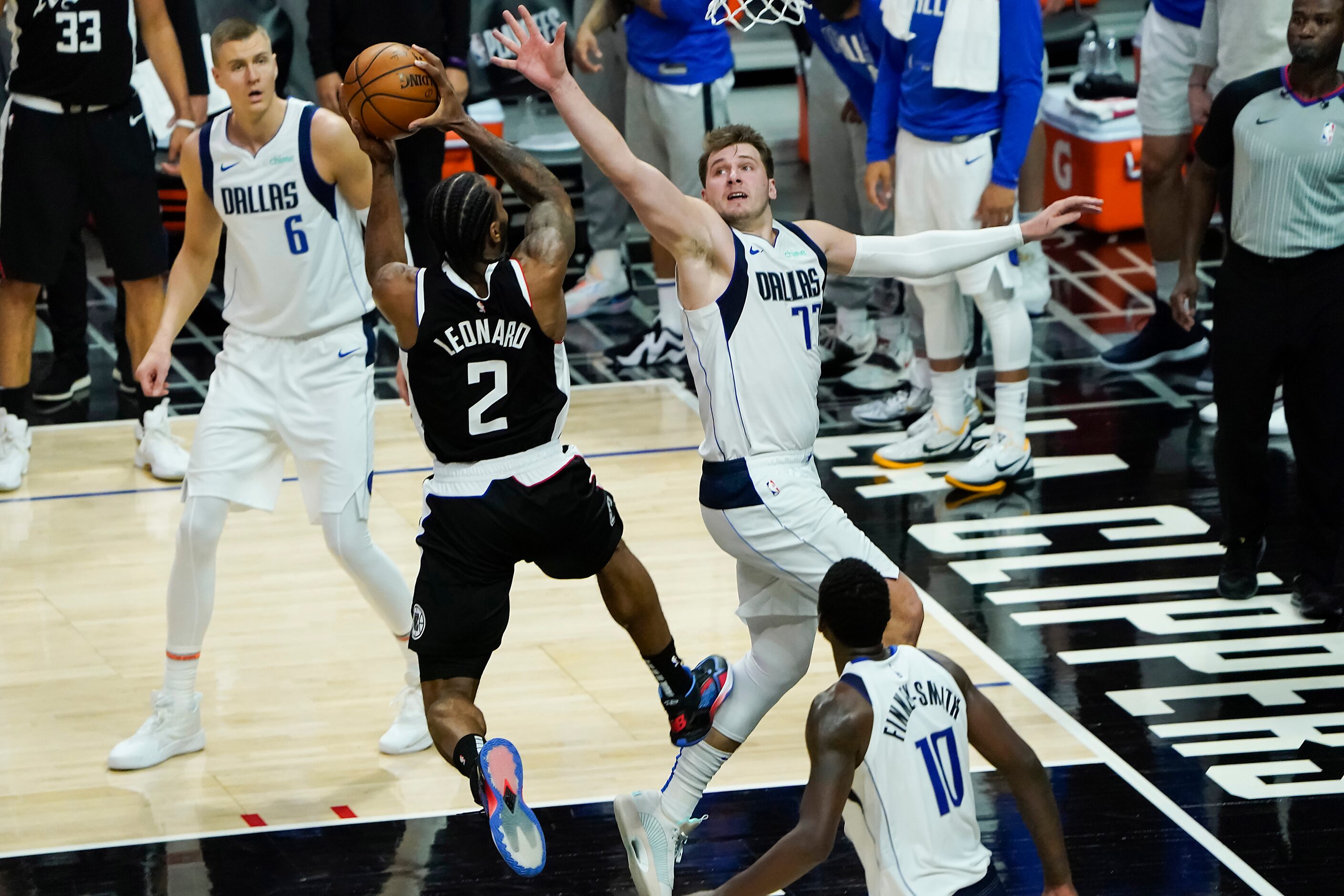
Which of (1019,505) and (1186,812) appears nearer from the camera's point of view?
(1186,812)

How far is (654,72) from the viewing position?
922 cm

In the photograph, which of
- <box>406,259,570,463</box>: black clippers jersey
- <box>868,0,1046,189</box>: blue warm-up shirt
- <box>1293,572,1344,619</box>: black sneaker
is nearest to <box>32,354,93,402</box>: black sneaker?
<box>868,0,1046,189</box>: blue warm-up shirt

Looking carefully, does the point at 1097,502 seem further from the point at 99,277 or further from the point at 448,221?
the point at 99,277

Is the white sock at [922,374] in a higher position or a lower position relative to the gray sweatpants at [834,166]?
lower

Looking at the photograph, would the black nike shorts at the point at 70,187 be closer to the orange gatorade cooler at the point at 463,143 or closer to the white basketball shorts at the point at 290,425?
the white basketball shorts at the point at 290,425

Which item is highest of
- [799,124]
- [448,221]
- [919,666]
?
[448,221]

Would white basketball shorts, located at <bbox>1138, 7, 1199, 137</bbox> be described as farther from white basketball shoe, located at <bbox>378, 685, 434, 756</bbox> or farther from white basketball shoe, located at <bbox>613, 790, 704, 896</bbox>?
white basketball shoe, located at <bbox>613, 790, 704, 896</bbox>

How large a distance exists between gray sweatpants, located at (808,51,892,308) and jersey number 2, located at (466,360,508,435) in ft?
15.2

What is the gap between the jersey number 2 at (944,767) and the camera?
348 cm

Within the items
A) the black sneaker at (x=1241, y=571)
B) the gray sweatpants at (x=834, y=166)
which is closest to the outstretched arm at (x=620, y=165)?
the black sneaker at (x=1241, y=571)

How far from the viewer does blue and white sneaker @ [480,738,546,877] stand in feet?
13.8

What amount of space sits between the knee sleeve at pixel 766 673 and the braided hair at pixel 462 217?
120 cm

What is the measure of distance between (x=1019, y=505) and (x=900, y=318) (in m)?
1.95

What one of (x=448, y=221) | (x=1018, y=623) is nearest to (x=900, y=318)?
(x=1018, y=623)
